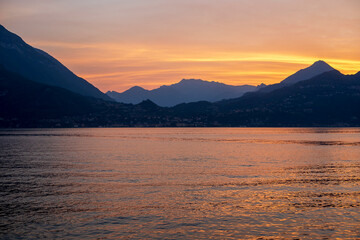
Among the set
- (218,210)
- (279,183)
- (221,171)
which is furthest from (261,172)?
(218,210)

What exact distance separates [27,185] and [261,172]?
42205 mm

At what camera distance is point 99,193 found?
156 ft

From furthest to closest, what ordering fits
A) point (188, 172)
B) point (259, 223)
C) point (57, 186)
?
point (188, 172), point (57, 186), point (259, 223)

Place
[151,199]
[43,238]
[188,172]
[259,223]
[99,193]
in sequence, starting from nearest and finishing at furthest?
[43,238] → [259,223] → [151,199] → [99,193] → [188,172]

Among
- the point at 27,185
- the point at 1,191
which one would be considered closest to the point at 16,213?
the point at 1,191

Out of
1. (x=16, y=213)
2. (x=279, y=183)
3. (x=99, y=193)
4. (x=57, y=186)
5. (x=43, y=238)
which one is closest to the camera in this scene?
(x=43, y=238)

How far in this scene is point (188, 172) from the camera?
6869 cm

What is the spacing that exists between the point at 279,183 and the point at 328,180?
9371mm

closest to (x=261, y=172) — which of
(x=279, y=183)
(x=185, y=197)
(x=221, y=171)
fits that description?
(x=221, y=171)

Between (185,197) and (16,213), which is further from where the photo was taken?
(185,197)

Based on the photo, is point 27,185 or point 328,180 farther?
point 328,180

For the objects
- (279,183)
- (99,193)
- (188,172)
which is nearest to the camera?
(99,193)

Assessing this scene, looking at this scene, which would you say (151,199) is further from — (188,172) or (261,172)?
(261,172)

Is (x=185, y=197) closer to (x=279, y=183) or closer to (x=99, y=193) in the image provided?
(x=99, y=193)
